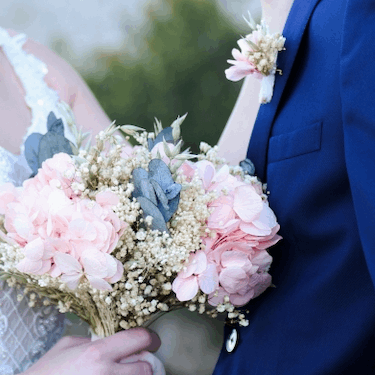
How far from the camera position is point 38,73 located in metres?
2.02

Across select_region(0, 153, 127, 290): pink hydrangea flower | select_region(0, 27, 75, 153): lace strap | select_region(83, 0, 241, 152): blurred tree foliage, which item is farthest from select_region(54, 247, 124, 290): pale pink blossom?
select_region(83, 0, 241, 152): blurred tree foliage

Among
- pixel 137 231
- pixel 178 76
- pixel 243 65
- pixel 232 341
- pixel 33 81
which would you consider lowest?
pixel 178 76

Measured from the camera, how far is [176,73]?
552 centimetres

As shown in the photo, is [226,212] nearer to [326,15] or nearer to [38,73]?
[326,15]

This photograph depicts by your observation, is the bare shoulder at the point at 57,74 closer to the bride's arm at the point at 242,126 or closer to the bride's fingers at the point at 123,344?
the bride's arm at the point at 242,126

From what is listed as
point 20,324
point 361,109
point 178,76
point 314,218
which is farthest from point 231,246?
point 178,76

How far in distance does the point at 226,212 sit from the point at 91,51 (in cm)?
513

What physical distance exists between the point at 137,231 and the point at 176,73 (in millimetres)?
4599

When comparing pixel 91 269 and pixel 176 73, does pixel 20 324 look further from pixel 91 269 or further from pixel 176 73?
pixel 176 73

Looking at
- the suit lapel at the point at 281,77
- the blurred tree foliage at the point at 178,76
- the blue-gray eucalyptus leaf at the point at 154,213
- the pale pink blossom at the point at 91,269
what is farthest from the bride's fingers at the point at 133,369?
the blurred tree foliage at the point at 178,76

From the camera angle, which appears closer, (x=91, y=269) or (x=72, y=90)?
(x=91, y=269)

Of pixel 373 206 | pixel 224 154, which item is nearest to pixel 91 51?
pixel 224 154

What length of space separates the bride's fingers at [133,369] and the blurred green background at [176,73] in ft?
13.4

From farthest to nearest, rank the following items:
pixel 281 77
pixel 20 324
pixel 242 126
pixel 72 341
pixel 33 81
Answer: pixel 33 81, pixel 242 126, pixel 20 324, pixel 72 341, pixel 281 77
